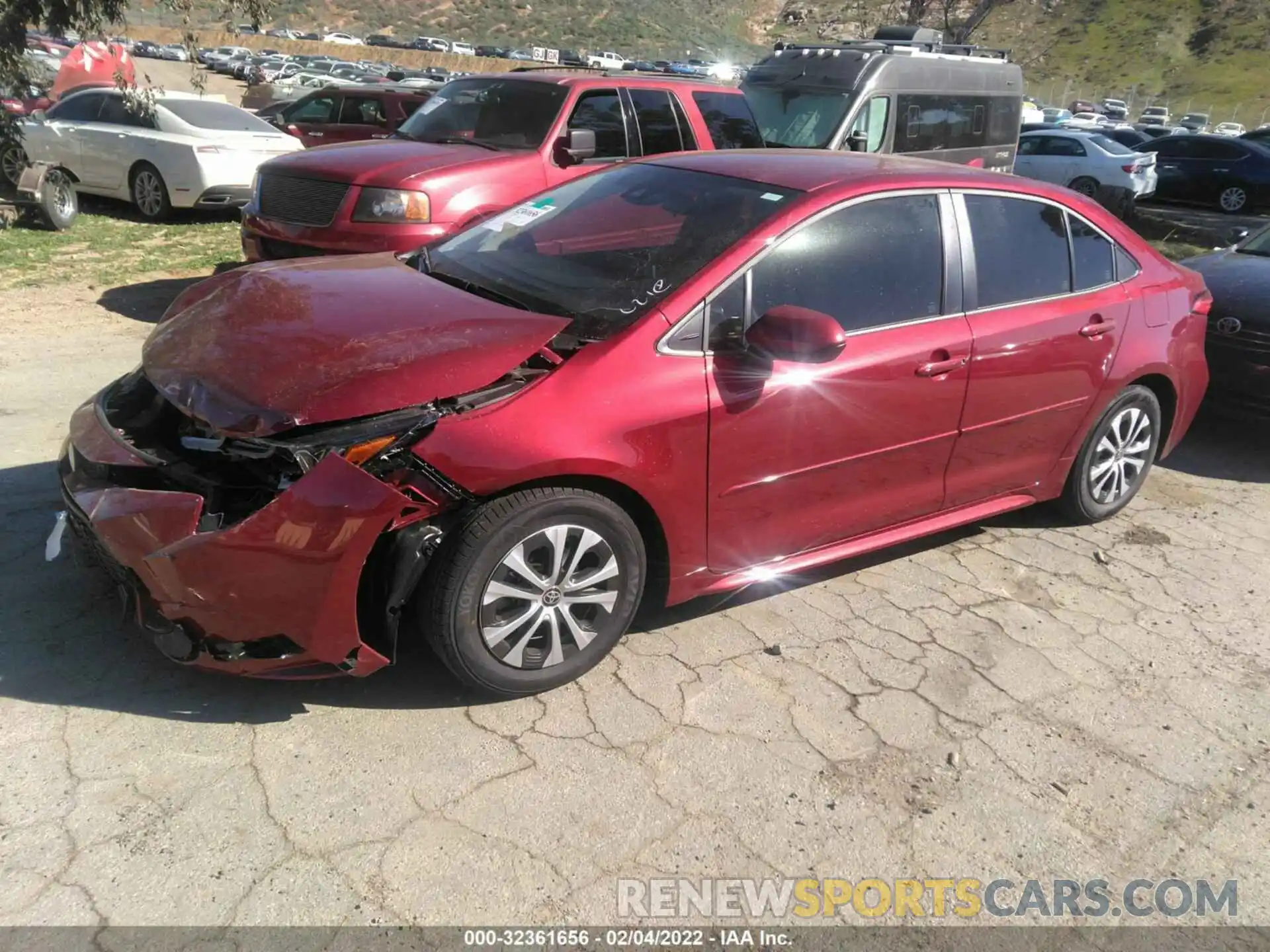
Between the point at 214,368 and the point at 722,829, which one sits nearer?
the point at 722,829

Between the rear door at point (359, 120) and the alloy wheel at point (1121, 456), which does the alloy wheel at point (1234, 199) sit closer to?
the rear door at point (359, 120)

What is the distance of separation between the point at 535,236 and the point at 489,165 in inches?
129

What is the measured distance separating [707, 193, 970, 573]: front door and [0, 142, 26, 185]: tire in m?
9.49

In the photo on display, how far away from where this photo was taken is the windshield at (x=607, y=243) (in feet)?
11.0

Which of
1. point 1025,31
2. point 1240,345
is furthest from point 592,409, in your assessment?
point 1025,31

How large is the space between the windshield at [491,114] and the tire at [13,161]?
4.71 m

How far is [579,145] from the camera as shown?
7055mm

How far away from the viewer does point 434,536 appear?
111 inches

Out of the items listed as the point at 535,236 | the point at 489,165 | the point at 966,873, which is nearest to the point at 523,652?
the point at 966,873

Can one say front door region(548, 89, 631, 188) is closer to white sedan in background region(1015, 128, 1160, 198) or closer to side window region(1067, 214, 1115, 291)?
side window region(1067, 214, 1115, 291)

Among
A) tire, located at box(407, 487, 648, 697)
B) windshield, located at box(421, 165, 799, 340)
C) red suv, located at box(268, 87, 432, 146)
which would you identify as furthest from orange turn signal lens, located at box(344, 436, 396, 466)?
red suv, located at box(268, 87, 432, 146)

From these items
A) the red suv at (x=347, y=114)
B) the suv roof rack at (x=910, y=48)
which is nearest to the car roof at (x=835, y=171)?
the suv roof rack at (x=910, y=48)

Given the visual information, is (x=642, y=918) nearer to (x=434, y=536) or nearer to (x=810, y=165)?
(x=434, y=536)

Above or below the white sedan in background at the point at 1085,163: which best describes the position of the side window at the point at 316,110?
above
